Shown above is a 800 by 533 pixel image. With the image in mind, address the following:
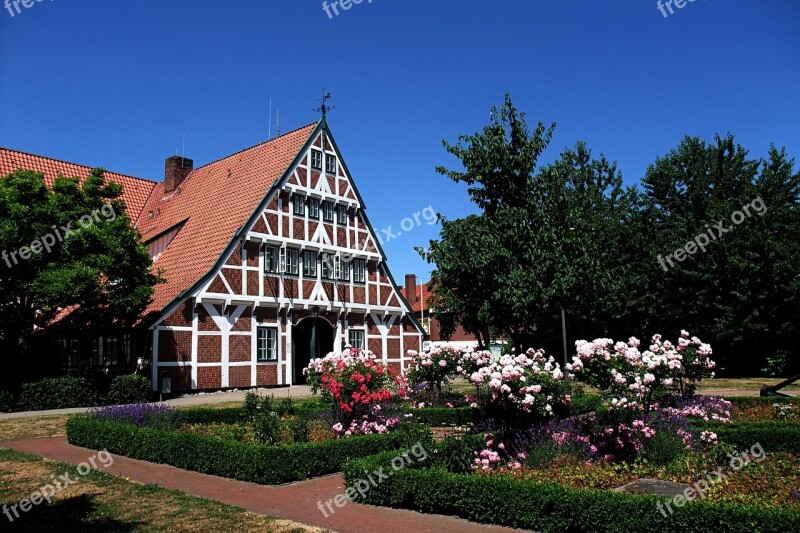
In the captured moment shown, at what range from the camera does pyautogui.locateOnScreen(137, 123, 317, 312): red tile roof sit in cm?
2883

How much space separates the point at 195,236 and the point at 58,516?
79.5 ft

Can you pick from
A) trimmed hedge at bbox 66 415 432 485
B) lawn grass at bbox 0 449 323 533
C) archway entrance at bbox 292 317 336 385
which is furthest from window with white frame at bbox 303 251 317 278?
lawn grass at bbox 0 449 323 533

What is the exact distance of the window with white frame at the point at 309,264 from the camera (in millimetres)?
31547

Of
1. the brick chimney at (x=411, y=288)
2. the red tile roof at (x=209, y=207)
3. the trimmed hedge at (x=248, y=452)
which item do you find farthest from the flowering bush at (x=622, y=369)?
the brick chimney at (x=411, y=288)

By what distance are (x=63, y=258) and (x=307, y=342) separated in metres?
13.5

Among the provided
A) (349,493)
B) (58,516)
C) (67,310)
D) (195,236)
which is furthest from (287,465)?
(195,236)

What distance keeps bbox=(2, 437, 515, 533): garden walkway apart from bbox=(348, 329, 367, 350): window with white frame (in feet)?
68.5

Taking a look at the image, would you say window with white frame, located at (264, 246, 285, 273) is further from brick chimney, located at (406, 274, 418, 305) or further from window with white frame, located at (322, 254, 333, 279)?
brick chimney, located at (406, 274, 418, 305)

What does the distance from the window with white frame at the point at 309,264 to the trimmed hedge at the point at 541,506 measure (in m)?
22.7

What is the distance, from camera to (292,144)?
32.7 metres

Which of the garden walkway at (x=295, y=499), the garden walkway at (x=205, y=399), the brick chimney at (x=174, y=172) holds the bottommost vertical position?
the garden walkway at (x=295, y=499)

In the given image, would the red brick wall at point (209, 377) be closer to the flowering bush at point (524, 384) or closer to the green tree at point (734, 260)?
the flowering bush at point (524, 384)

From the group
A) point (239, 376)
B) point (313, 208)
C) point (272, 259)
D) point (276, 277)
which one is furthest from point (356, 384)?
point (313, 208)

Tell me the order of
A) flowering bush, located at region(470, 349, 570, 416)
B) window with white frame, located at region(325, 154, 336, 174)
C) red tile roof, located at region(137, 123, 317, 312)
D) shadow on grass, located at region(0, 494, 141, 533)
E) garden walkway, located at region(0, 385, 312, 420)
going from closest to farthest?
shadow on grass, located at region(0, 494, 141, 533) → flowering bush, located at region(470, 349, 570, 416) → garden walkway, located at region(0, 385, 312, 420) → red tile roof, located at region(137, 123, 317, 312) → window with white frame, located at region(325, 154, 336, 174)
